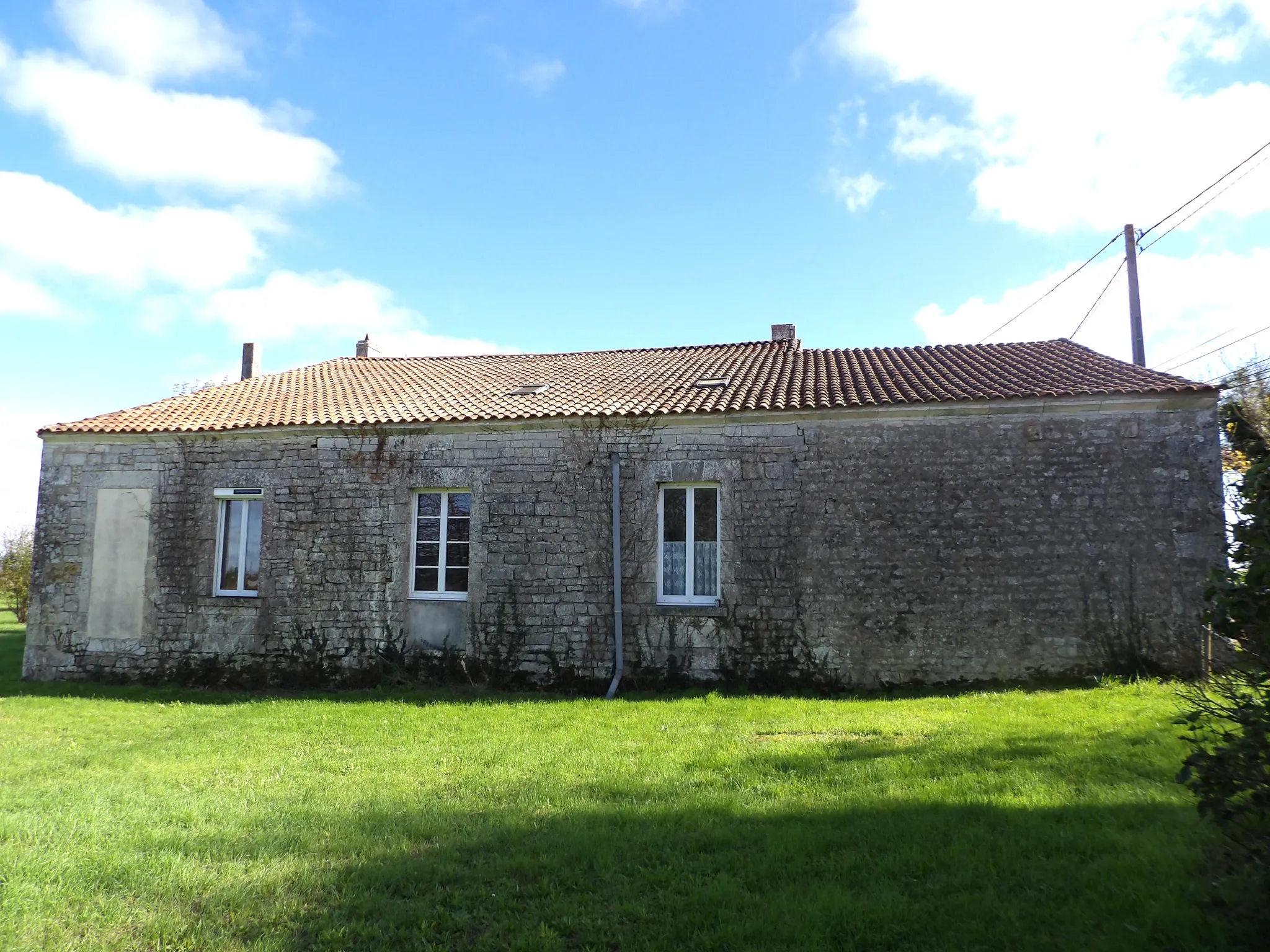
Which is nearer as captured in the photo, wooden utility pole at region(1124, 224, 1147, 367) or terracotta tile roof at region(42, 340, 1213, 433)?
terracotta tile roof at region(42, 340, 1213, 433)

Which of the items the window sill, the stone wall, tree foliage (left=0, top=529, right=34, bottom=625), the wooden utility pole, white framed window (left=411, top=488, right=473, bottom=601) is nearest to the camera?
the stone wall

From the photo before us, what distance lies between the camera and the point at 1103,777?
17.7ft

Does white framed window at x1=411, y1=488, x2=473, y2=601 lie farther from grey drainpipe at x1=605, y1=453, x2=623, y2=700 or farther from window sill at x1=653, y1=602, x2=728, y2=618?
window sill at x1=653, y1=602, x2=728, y2=618

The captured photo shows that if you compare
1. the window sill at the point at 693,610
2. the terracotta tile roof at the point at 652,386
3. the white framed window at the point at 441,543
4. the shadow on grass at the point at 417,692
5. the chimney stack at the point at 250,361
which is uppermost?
the chimney stack at the point at 250,361

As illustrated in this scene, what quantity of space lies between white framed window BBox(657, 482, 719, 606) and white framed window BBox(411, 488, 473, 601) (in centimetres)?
277

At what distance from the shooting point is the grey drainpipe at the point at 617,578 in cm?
1060

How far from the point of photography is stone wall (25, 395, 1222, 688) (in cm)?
986

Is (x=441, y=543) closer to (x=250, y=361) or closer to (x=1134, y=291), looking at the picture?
(x=250, y=361)

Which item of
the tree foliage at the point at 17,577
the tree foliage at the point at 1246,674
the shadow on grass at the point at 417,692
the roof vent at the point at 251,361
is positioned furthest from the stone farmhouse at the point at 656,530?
the tree foliage at the point at 17,577

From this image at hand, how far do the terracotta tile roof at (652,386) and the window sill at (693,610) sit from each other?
260 centimetres

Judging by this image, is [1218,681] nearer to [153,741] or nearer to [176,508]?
[153,741]

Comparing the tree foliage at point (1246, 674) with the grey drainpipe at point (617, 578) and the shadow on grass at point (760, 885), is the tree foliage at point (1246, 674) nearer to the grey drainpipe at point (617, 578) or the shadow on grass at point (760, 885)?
the shadow on grass at point (760, 885)

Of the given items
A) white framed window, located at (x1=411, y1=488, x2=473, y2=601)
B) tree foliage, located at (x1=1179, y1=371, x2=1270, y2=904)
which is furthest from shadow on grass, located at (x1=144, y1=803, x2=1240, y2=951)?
white framed window, located at (x1=411, y1=488, x2=473, y2=601)

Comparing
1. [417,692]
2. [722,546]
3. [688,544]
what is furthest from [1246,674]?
[417,692]
